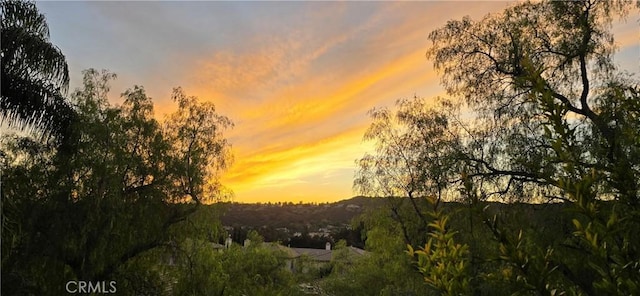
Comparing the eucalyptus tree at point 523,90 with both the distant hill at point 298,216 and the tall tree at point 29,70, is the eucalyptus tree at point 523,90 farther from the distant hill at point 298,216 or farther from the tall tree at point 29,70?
the distant hill at point 298,216

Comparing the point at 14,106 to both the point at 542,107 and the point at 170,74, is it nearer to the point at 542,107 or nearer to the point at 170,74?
the point at 170,74

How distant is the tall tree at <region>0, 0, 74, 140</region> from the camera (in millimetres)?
7625

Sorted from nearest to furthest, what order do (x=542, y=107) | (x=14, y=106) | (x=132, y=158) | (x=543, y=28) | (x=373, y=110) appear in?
(x=542, y=107) → (x=14, y=106) → (x=543, y=28) → (x=132, y=158) → (x=373, y=110)

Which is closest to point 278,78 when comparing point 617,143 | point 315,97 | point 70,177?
point 315,97

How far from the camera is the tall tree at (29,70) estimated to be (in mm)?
7625

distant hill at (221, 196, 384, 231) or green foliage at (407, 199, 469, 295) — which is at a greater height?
distant hill at (221, 196, 384, 231)

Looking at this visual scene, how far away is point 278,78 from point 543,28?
31.7ft

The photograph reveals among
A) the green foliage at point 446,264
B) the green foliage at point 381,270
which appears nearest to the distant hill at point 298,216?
the green foliage at point 381,270

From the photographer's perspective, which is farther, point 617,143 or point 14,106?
point 14,106

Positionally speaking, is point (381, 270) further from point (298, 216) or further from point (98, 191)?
point (298, 216)

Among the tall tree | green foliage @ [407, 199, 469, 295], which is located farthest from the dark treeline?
green foliage @ [407, 199, 469, 295]

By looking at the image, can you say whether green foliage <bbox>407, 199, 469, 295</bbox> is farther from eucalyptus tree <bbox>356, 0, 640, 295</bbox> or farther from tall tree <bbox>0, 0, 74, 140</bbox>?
tall tree <bbox>0, 0, 74, 140</bbox>

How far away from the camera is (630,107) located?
221cm

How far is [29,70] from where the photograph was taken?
7.88 m
